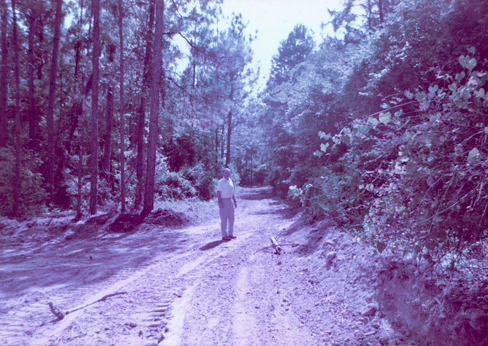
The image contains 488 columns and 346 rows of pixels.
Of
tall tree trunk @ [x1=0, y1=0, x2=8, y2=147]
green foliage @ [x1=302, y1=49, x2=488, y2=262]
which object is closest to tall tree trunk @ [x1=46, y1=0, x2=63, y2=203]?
tall tree trunk @ [x1=0, y1=0, x2=8, y2=147]

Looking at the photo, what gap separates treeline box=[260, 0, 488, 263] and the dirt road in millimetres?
1002

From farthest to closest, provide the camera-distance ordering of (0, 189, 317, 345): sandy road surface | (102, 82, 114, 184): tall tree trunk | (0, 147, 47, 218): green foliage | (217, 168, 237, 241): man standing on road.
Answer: (102, 82, 114, 184): tall tree trunk, (0, 147, 47, 218): green foliage, (217, 168, 237, 241): man standing on road, (0, 189, 317, 345): sandy road surface

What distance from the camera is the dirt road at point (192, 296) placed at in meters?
3.30

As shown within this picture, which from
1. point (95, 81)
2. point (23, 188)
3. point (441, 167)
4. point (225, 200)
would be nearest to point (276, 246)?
point (225, 200)

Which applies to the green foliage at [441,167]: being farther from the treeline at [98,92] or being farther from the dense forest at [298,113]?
the treeline at [98,92]

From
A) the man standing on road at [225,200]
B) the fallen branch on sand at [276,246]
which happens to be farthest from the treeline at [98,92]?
the fallen branch on sand at [276,246]

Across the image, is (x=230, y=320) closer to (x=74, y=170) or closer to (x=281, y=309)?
(x=281, y=309)

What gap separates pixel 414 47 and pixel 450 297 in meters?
6.14

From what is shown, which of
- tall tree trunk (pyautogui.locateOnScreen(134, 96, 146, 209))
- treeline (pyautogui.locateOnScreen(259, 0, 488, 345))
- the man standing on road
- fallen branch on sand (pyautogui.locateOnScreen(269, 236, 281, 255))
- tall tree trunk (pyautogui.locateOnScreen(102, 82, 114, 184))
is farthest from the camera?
tall tree trunk (pyautogui.locateOnScreen(102, 82, 114, 184))

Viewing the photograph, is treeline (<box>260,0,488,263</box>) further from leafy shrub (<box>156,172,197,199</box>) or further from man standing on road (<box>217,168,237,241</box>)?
leafy shrub (<box>156,172,197,199</box>)

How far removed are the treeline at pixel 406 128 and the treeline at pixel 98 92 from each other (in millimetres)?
5174

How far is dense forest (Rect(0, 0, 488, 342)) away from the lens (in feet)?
8.74

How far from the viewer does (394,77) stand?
296 inches

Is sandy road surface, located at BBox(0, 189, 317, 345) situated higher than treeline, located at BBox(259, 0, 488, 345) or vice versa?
treeline, located at BBox(259, 0, 488, 345)
